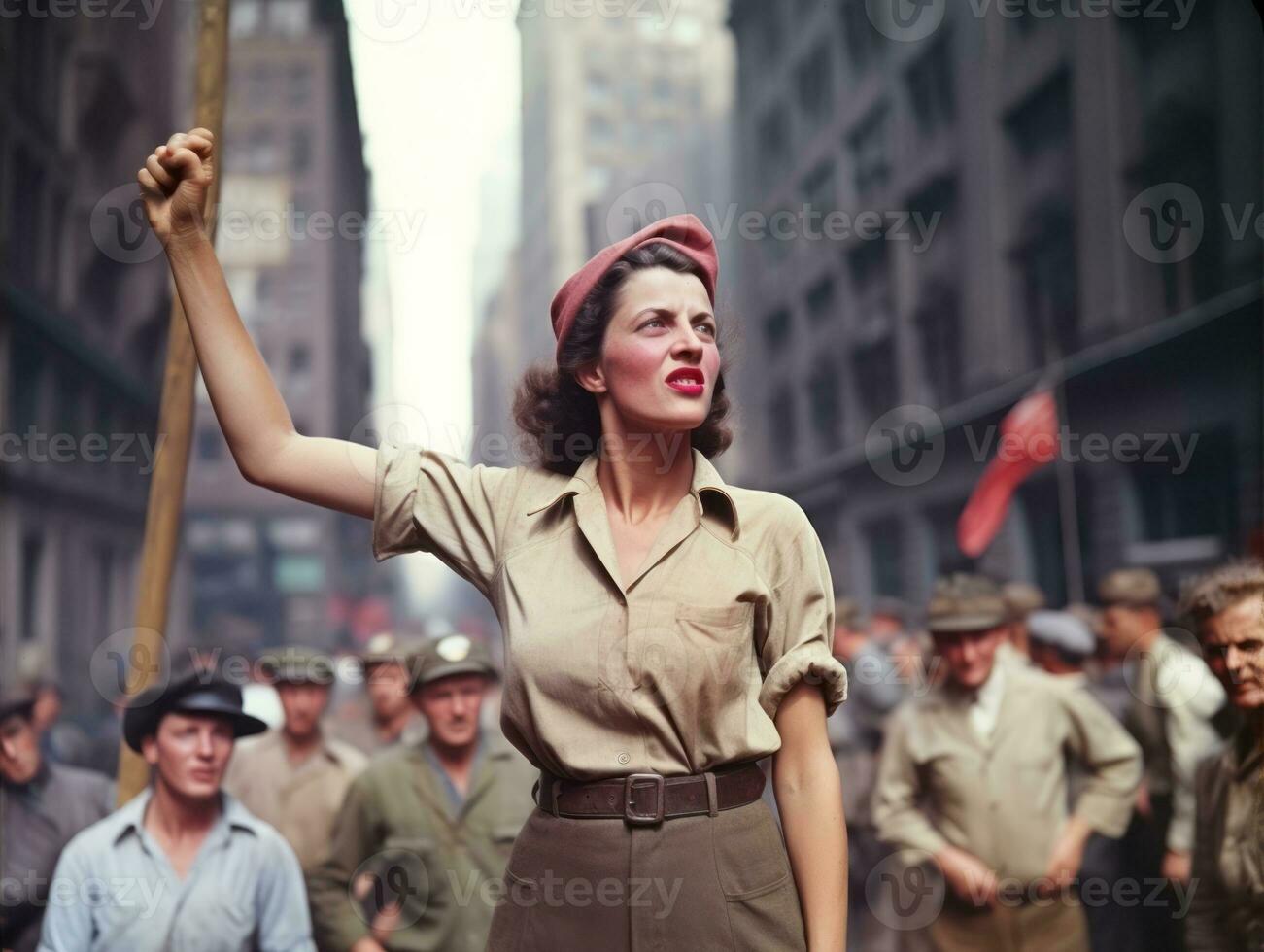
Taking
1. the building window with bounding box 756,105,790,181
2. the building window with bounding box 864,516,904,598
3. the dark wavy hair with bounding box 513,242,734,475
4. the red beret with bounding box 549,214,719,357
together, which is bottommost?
the dark wavy hair with bounding box 513,242,734,475

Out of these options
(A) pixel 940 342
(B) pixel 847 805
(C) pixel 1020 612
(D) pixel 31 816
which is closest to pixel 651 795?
(D) pixel 31 816

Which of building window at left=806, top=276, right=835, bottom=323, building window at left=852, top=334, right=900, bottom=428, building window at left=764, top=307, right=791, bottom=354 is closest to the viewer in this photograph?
building window at left=852, top=334, right=900, bottom=428

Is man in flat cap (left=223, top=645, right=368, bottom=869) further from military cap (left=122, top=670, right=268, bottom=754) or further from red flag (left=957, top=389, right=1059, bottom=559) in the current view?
red flag (left=957, top=389, right=1059, bottom=559)

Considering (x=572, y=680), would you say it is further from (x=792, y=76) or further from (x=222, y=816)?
(x=792, y=76)

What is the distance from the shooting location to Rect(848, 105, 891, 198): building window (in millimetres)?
14914

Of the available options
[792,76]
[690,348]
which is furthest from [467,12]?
[792,76]

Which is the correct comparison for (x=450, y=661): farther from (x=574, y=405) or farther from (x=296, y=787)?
(x=574, y=405)

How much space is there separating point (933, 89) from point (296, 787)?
11.8 meters

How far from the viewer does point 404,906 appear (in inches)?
162

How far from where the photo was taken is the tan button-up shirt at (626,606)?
183 centimetres

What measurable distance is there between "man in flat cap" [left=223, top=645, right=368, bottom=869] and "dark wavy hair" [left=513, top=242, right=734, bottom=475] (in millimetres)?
3025

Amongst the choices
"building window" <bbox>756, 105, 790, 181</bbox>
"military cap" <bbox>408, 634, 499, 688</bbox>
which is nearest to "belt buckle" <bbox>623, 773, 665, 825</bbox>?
"military cap" <bbox>408, 634, 499, 688</bbox>

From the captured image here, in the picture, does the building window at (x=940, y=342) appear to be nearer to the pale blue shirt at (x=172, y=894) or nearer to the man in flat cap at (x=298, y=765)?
the man in flat cap at (x=298, y=765)

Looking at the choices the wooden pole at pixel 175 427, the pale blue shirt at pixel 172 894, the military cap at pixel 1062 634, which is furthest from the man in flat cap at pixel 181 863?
the military cap at pixel 1062 634
